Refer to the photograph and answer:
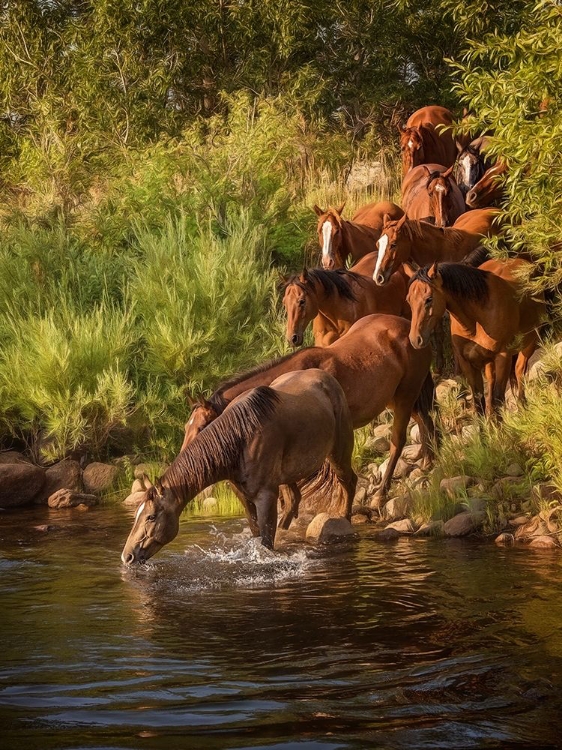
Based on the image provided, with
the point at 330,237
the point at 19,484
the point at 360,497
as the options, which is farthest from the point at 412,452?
the point at 19,484

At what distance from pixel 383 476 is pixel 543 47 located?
4.20m

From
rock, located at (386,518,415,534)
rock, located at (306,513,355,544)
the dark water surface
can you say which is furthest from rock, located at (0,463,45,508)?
rock, located at (386,518,415,534)

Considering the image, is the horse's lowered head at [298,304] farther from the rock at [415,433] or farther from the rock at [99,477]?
the rock at [99,477]

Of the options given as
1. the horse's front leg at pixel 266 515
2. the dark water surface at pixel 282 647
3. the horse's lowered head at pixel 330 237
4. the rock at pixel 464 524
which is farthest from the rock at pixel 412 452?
the horse's front leg at pixel 266 515

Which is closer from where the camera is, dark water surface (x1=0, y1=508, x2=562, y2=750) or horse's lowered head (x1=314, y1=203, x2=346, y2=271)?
dark water surface (x1=0, y1=508, x2=562, y2=750)

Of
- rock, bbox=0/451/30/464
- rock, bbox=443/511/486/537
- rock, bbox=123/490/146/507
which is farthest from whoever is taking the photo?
rock, bbox=0/451/30/464

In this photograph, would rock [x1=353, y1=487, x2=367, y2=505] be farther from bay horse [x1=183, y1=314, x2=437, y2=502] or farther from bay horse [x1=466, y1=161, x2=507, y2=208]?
bay horse [x1=466, y1=161, x2=507, y2=208]

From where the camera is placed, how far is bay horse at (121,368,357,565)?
29.7 ft

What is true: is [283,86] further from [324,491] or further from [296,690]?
[296,690]

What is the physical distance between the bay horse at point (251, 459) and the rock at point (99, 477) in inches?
158

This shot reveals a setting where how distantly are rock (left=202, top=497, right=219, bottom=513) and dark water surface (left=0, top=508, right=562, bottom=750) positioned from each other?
6.57ft

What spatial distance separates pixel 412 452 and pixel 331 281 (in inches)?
75.9

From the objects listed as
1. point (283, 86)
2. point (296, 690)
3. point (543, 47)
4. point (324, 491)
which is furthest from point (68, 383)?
point (283, 86)

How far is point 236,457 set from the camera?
9320 millimetres
